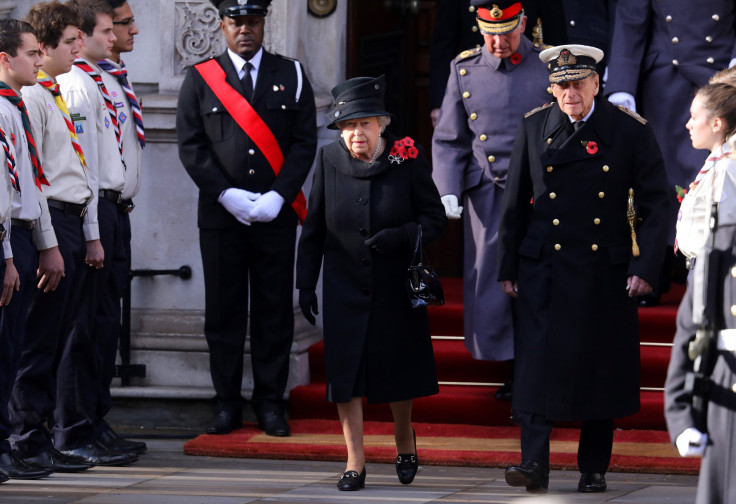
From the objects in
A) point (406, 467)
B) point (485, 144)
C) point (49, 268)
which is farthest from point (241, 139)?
point (406, 467)

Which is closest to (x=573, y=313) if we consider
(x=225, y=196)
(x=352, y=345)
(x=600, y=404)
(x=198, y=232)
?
(x=600, y=404)

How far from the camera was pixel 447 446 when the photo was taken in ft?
22.2

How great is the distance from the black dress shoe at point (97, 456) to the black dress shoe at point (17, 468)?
0.99ft

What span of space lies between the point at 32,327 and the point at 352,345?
1.34 meters

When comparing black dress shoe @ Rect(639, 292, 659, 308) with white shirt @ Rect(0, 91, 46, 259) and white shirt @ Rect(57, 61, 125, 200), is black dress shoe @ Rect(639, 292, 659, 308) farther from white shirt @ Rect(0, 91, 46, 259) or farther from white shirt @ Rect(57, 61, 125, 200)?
white shirt @ Rect(0, 91, 46, 259)

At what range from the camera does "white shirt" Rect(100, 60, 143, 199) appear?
676 centimetres

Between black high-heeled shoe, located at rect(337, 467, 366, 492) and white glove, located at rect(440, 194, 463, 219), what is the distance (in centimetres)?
134

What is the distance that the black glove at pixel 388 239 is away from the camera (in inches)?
236

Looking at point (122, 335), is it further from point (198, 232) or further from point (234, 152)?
point (234, 152)

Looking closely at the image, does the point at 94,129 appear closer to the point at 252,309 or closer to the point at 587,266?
the point at 252,309

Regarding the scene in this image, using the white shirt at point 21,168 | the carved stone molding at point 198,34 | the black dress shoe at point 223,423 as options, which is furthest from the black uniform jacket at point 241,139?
the white shirt at point 21,168

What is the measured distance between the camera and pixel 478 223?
22.9 feet

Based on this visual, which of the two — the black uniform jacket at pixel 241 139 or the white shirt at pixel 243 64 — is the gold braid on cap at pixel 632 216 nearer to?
the black uniform jacket at pixel 241 139

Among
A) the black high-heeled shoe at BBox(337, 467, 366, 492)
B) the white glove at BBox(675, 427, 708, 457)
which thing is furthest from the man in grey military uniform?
the white glove at BBox(675, 427, 708, 457)
